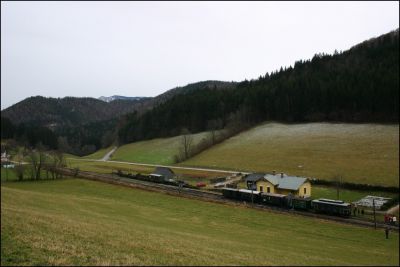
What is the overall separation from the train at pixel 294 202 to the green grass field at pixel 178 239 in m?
Answer: 4.25

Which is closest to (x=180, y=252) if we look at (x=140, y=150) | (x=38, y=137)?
(x=38, y=137)

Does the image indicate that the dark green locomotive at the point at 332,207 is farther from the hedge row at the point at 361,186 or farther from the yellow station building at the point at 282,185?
the hedge row at the point at 361,186

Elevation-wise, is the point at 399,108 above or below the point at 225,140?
above

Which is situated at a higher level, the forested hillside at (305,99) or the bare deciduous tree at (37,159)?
the forested hillside at (305,99)

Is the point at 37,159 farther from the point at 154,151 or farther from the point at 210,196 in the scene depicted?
the point at 154,151

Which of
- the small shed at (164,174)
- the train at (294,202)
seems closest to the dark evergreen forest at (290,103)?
the small shed at (164,174)

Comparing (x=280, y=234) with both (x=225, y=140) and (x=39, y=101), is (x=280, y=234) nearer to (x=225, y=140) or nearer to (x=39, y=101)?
(x=39, y=101)

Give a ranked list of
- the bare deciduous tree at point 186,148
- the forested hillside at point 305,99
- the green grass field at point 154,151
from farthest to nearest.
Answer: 1. the green grass field at point 154,151
2. the bare deciduous tree at point 186,148
3. the forested hillside at point 305,99

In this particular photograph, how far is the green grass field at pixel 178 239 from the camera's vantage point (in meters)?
18.8

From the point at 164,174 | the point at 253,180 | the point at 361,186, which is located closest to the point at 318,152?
the point at 361,186

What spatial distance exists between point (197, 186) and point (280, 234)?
36.5 m

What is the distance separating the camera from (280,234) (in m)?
34.9

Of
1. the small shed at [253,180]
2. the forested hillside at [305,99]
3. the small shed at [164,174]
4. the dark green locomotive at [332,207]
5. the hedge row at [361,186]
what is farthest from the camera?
the forested hillside at [305,99]

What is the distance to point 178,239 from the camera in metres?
25.5
